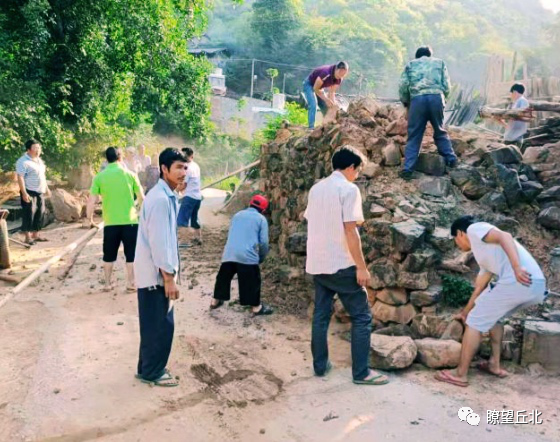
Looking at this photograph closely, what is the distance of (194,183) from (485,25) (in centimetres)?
4605

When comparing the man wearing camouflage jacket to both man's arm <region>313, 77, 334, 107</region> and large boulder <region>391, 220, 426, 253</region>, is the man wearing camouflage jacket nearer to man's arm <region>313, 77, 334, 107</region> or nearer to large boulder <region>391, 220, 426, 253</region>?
large boulder <region>391, 220, 426, 253</region>

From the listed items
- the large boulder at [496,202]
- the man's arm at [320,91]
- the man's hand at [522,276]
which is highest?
the man's arm at [320,91]

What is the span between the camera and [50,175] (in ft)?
45.1

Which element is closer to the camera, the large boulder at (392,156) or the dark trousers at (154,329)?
the dark trousers at (154,329)

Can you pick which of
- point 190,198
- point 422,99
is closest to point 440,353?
point 422,99

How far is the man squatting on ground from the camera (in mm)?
5613

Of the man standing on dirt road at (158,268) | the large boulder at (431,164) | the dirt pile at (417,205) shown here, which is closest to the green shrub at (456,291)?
the dirt pile at (417,205)

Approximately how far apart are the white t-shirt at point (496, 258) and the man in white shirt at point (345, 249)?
2.87 ft

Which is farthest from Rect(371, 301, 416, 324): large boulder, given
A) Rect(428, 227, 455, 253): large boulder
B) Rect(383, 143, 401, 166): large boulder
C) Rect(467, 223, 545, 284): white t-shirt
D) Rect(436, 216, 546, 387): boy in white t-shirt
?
Rect(383, 143, 401, 166): large boulder

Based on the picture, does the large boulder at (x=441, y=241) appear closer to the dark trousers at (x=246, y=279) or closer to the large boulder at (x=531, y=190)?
the large boulder at (x=531, y=190)

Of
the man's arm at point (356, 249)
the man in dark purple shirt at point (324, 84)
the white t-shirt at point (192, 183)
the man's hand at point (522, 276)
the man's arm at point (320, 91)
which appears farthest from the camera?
the white t-shirt at point (192, 183)

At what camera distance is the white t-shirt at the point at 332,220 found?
380 cm

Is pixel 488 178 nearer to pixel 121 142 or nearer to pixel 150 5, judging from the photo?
pixel 150 5

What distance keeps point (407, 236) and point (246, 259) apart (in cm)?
179
